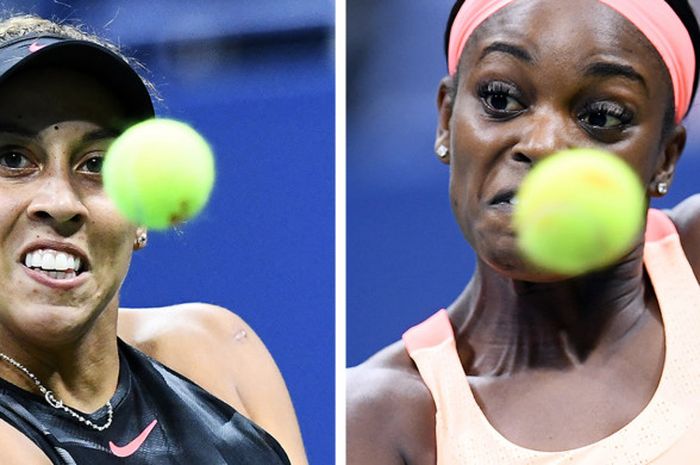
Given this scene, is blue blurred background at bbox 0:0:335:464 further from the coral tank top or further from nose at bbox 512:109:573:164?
nose at bbox 512:109:573:164

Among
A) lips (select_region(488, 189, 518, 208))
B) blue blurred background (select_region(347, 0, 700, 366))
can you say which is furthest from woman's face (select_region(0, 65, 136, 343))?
lips (select_region(488, 189, 518, 208))

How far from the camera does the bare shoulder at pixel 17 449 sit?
117 cm

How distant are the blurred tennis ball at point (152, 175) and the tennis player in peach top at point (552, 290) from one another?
0.93ft

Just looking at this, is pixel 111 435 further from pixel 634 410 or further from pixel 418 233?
pixel 634 410

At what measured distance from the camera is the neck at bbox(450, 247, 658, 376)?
1300mm

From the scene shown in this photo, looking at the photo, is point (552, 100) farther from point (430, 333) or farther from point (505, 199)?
point (430, 333)

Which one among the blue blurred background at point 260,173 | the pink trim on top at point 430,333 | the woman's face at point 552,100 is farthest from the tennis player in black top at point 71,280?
the woman's face at point 552,100

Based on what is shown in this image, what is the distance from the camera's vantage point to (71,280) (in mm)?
1265

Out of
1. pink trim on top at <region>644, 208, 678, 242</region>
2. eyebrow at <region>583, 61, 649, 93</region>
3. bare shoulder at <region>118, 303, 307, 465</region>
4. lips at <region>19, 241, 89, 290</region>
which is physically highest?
eyebrow at <region>583, 61, 649, 93</region>

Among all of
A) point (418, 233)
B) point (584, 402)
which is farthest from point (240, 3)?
point (584, 402)

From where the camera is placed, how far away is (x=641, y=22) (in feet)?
4.10

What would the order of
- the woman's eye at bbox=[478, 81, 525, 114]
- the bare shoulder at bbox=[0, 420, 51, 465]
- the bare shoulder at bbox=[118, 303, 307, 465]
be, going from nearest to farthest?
1. the bare shoulder at bbox=[0, 420, 51, 465]
2. the woman's eye at bbox=[478, 81, 525, 114]
3. the bare shoulder at bbox=[118, 303, 307, 465]

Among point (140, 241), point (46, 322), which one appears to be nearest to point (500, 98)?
point (140, 241)

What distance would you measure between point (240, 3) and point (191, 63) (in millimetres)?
95
